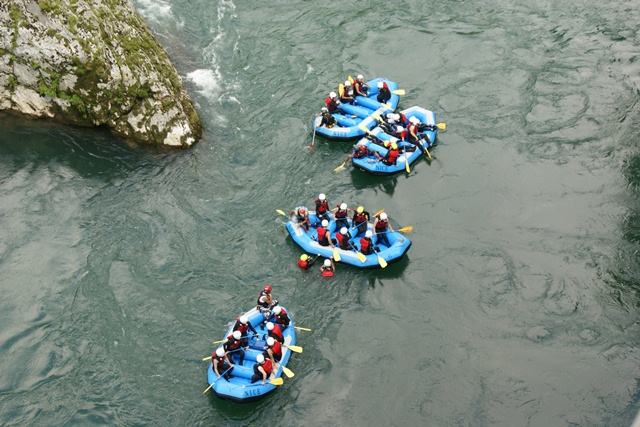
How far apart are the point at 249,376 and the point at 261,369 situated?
66 cm

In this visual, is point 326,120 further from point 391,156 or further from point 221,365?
point 221,365

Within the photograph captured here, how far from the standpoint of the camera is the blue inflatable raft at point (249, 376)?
16.7m

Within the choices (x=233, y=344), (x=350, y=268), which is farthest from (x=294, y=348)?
(x=350, y=268)

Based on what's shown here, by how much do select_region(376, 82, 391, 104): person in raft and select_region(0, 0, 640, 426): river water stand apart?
146 centimetres

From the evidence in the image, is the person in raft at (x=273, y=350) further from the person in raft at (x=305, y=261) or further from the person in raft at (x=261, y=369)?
the person in raft at (x=305, y=261)

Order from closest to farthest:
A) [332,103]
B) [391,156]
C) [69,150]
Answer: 1. [391,156]
2. [69,150]
3. [332,103]

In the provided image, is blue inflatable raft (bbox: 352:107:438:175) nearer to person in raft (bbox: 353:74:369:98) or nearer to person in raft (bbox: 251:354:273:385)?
person in raft (bbox: 353:74:369:98)

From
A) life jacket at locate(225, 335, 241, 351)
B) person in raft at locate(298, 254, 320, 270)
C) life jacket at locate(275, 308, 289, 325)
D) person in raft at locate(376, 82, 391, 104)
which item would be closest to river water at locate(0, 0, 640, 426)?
person in raft at locate(298, 254, 320, 270)

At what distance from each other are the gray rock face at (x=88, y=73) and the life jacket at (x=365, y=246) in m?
8.74

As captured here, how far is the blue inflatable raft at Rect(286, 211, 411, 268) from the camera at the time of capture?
2020cm

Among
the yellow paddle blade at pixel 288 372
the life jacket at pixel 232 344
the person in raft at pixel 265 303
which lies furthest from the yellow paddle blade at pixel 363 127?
the yellow paddle blade at pixel 288 372

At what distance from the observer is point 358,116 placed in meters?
25.7

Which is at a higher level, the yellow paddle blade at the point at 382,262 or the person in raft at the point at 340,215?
the person in raft at the point at 340,215

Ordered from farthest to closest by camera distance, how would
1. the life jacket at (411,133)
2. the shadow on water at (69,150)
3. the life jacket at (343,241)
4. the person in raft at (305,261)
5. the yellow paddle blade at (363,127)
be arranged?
1. the yellow paddle blade at (363,127)
2. the life jacket at (411,133)
3. the shadow on water at (69,150)
4. the life jacket at (343,241)
5. the person in raft at (305,261)
